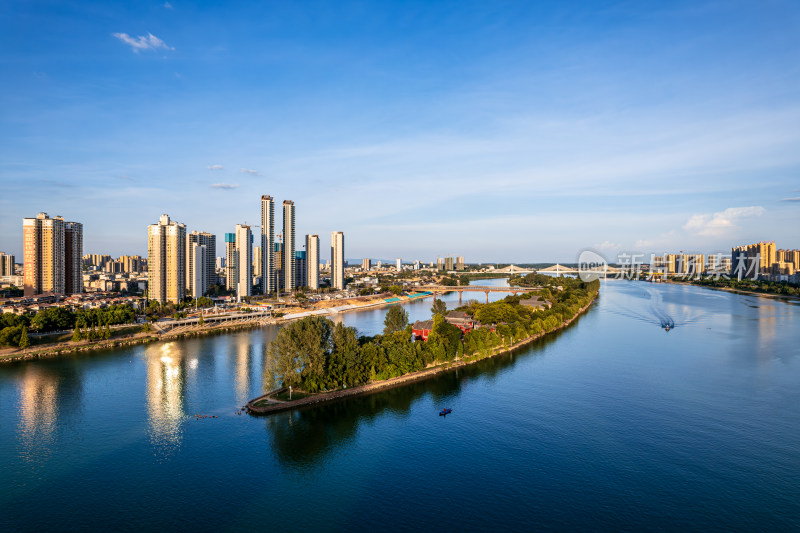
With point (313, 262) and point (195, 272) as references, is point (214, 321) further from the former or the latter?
point (313, 262)

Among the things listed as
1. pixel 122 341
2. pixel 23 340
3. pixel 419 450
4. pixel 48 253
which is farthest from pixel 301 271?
pixel 419 450

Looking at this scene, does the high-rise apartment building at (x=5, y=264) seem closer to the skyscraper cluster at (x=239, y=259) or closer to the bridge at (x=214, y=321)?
the skyscraper cluster at (x=239, y=259)

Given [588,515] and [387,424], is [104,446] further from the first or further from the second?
[588,515]

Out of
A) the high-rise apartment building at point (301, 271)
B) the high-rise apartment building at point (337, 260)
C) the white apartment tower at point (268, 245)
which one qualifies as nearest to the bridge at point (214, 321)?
the white apartment tower at point (268, 245)

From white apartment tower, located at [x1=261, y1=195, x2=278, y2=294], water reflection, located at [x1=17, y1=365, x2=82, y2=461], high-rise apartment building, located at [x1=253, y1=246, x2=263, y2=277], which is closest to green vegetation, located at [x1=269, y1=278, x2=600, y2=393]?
water reflection, located at [x1=17, y1=365, x2=82, y2=461]

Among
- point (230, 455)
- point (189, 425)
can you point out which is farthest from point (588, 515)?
point (189, 425)

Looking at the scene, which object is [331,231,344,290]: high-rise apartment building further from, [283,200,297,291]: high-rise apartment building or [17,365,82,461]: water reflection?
[17,365,82,461]: water reflection
